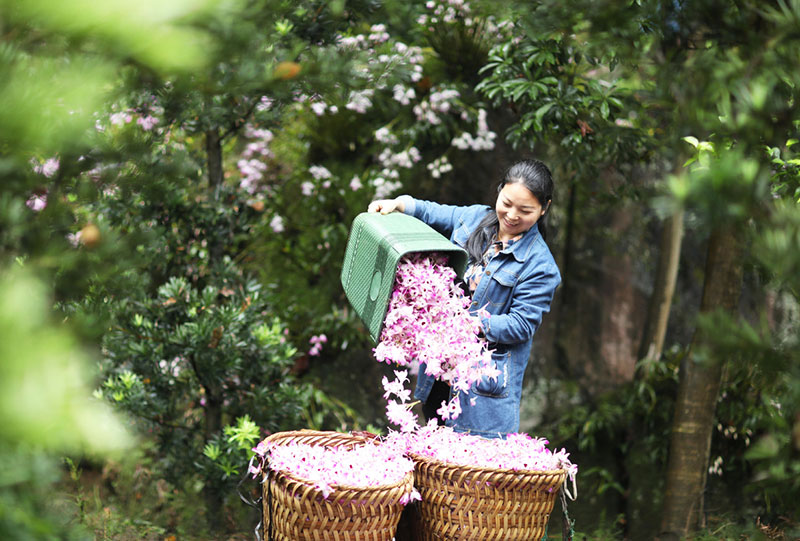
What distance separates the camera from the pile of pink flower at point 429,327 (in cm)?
226

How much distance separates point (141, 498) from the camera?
3932mm

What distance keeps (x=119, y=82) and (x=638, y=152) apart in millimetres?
3288

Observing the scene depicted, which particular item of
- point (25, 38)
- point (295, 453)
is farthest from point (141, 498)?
point (25, 38)

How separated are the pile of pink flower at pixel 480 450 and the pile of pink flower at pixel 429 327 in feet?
0.22

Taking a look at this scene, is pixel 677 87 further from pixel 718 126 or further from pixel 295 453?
pixel 295 453

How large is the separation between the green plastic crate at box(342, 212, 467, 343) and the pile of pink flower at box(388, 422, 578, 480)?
0.41 meters

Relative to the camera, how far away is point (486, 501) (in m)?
2.17

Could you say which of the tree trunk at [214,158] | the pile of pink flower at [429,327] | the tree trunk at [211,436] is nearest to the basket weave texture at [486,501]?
the pile of pink flower at [429,327]

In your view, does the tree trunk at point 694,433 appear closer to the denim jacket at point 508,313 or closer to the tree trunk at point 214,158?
the denim jacket at point 508,313

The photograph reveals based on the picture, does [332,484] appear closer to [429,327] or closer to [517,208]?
[429,327]

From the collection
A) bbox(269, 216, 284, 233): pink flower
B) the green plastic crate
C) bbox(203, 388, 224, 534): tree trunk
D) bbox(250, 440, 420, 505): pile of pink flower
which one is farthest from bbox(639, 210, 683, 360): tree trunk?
bbox(250, 440, 420, 505): pile of pink flower

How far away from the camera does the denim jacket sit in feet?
8.73

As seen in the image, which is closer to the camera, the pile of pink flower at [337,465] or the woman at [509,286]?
the pile of pink flower at [337,465]

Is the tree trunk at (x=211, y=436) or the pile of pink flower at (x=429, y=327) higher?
the pile of pink flower at (x=429, y=327)
